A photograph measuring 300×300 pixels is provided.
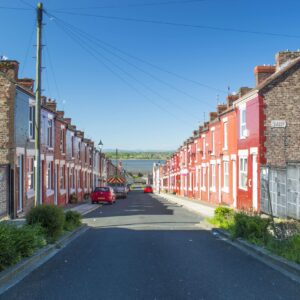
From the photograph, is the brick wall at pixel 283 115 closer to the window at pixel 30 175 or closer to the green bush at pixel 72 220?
the green bush at pixel 72 220

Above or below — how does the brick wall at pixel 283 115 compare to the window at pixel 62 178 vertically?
above

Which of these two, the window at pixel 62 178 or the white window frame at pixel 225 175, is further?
the window at pixel 62 178

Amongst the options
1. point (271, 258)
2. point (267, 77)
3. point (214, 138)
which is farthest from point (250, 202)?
point (271, 258)

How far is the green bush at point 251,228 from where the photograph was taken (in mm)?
13305

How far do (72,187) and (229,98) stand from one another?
15.7 metres

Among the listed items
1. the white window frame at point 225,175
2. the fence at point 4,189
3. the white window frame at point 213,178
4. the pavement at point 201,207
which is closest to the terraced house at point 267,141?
the white window frame at point 225,175

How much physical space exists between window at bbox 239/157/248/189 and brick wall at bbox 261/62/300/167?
8.88ft

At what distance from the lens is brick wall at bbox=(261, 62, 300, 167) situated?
24734 millimetres

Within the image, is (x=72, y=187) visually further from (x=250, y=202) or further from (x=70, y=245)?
(x=70, y=245)

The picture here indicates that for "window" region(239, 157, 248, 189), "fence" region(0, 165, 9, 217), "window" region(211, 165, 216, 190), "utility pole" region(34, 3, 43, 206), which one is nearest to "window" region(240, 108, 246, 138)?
"window" region(239, 157, 248, 189)

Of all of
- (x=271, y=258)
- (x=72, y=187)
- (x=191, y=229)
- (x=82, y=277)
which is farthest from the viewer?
(x=72, y=187)

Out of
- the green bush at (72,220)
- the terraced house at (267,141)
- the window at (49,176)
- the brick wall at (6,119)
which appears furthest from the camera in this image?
the window at (49,176)

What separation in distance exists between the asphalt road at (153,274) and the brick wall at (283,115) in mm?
11305

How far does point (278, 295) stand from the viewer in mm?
7590
